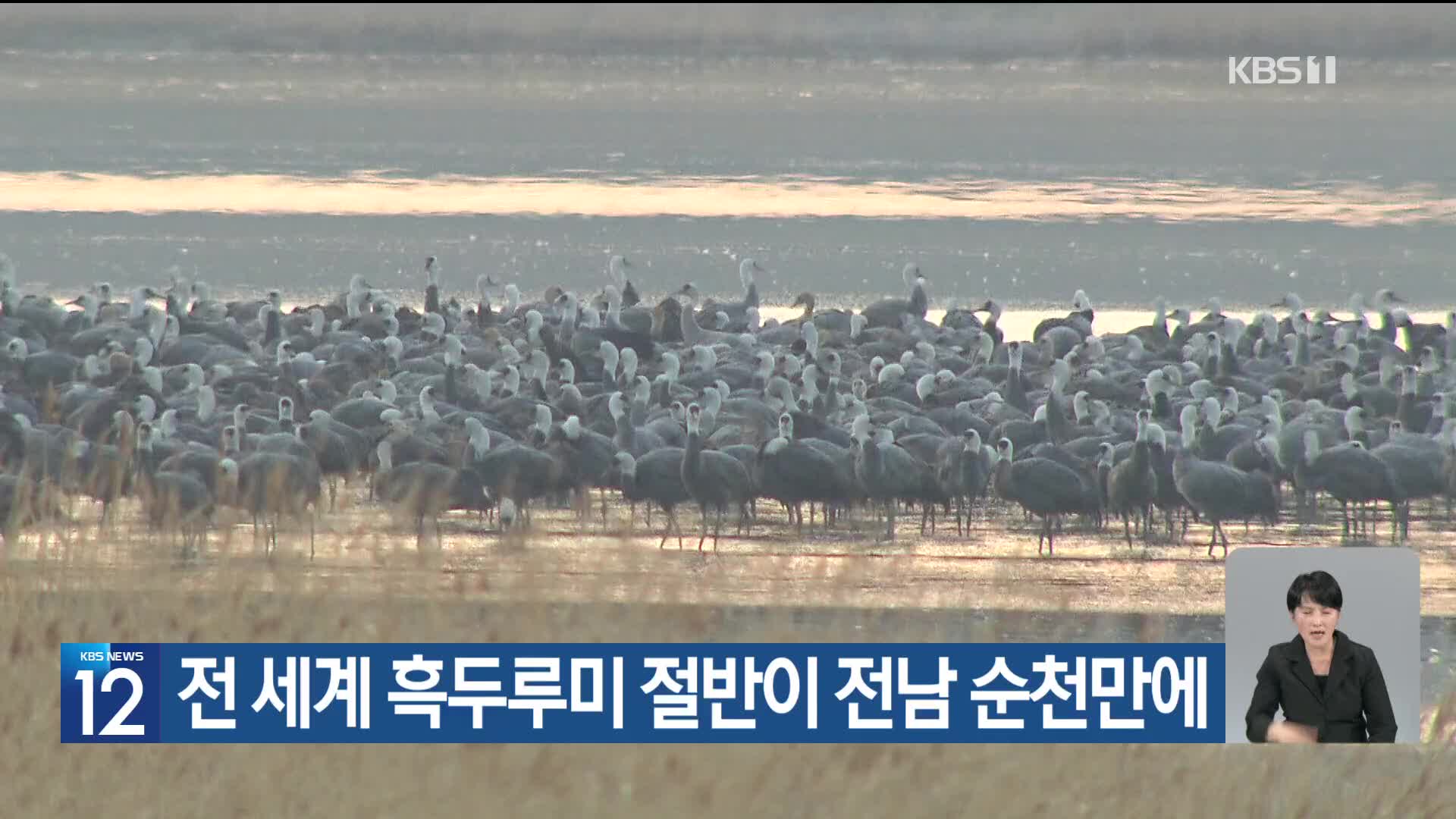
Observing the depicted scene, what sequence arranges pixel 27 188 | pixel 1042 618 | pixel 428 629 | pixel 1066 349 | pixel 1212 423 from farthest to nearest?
1. pixel 1066 349
2. pixel 27 188
3. pixel 1212 423
4. pixel 1042 618
5. pixel 428 629

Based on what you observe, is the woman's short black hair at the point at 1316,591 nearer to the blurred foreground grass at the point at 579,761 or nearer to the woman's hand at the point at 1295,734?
the woman's hand at the point at 1295,734

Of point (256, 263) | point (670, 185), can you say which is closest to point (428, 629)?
point (670, 185)


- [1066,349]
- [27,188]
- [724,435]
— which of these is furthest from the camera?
[1066,349]

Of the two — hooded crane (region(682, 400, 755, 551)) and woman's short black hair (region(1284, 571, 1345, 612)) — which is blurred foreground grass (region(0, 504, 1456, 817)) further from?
hooded crane (region(682, 400, 755, 551))

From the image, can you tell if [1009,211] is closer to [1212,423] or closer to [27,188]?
[1212,423]

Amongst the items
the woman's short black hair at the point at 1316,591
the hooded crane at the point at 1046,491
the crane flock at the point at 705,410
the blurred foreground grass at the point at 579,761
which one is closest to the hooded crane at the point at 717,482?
the crane flock at the point at 705,410

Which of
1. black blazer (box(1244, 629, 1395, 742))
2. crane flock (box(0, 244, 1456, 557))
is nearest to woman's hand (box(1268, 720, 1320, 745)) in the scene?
black blazer (box(1244, 629, 1395, 742))

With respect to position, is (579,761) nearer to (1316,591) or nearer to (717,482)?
(1316,591)
